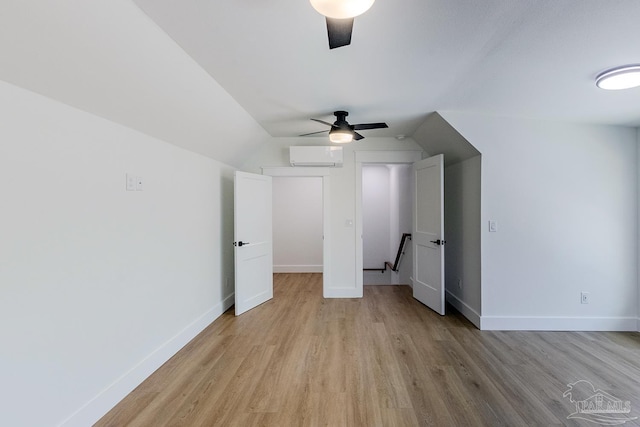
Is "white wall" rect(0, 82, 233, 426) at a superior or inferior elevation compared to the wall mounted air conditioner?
inferior

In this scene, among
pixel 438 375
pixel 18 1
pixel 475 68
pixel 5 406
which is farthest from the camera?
pixel 438 375

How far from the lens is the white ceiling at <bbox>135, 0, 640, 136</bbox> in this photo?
1.39 metres

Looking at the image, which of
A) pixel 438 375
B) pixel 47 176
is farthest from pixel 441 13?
pixel 438 375

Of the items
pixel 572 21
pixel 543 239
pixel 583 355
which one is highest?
pixel 572 21

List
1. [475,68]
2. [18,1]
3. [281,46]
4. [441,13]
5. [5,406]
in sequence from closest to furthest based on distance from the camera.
→ [18,1] < [5,406] < [441,13] < [281,46] < [475,68]

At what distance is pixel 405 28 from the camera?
154cm

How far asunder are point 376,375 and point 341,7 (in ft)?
7.86

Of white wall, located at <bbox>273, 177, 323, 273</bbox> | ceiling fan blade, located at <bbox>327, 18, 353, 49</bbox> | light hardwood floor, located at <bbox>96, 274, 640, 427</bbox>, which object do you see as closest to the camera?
ceiling fan blade, located at <bbox>327, 18, 353, 49</bbox>

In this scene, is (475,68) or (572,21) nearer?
(572,21)

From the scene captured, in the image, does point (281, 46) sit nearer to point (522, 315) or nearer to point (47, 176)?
point (47, 176)

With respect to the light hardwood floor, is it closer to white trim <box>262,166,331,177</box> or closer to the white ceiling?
white trim <box>262,166,331,177</box>

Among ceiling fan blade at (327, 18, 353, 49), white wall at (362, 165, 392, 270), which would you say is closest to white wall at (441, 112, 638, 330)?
ceiling fan blade at (327, 18, 353, 49)

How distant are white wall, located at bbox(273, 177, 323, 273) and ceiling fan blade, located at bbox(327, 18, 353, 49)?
4566 mm

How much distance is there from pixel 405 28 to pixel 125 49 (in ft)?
5.10
